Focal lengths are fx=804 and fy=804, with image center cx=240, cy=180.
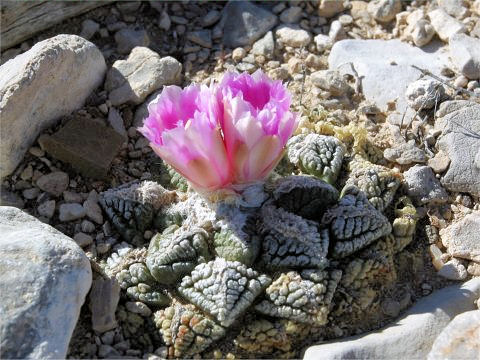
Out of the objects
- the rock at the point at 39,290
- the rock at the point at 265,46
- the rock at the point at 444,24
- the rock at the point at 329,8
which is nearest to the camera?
the rock at the point at 39,290

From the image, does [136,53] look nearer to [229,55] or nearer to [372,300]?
[229,55]

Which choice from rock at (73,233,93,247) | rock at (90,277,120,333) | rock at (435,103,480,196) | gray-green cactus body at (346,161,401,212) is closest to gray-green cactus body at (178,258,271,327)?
rock at (90,277,120,333)

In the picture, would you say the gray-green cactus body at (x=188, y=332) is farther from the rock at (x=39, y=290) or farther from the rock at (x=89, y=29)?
the rock at (x=89, y=29)

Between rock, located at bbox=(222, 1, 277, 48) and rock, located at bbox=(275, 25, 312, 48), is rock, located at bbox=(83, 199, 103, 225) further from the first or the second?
rock, located at bbox=(275, 25, 312, 48)

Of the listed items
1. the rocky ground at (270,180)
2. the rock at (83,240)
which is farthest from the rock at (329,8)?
the rock at (83,240)

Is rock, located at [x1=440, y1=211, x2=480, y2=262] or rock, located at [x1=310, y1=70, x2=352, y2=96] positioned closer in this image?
rock, located at [x1=440, y1=211, x2=480, y2=262]

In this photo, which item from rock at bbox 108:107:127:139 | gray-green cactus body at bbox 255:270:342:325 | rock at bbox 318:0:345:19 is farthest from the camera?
rock at bbox 318:0:345:19
